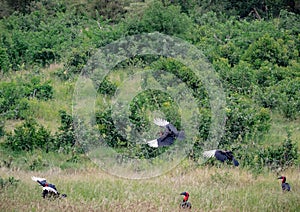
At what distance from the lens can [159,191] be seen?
909 cm

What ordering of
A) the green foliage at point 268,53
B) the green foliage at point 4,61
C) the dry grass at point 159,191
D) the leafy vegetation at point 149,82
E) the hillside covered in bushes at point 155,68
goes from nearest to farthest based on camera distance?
the dry grass at point 159,191 < the leafy vegetation at point 149,82 < the hillside covered in bushes at point 155,68 < the green foliage at point 4,61 < the green foliage at point 268,53

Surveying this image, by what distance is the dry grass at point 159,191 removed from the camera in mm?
7929

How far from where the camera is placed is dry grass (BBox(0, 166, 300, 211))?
7929mm

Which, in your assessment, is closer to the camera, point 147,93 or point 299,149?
point 299,149

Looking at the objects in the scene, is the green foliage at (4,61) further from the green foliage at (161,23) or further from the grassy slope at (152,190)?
the grassy slope at (152,190)

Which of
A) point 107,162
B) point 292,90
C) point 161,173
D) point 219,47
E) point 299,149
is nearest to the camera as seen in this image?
point 161,173

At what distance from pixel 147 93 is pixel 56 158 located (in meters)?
3.36

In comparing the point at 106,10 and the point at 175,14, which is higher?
the point at 175,14

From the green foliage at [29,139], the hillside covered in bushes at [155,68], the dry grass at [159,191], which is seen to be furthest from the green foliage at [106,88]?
the dry grass at [159,191]

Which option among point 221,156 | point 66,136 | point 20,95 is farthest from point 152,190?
point 20,95

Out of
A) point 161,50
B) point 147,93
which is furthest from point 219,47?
point 147,93

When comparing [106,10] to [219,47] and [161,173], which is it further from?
Result: [161,173]

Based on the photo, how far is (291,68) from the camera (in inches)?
694

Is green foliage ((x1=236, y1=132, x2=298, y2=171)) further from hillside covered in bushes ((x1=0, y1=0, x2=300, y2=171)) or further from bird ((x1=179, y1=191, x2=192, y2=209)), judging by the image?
bird ((x1=179, y1=191, x2=192, y2=209))
